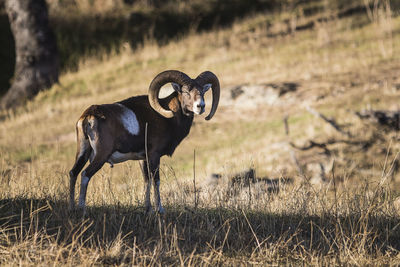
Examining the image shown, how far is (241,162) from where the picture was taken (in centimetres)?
1337

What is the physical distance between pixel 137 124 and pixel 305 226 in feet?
8.69

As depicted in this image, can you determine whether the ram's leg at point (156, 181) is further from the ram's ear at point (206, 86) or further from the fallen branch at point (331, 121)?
the fallen branch at point (331, 121)

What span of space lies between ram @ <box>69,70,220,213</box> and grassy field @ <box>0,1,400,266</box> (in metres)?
0.47

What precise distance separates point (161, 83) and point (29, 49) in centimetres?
1777

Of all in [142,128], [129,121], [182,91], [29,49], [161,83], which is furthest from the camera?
[29,49]

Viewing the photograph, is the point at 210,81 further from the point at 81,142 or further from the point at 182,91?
the point at 81,142

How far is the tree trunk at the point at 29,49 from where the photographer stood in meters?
25.0

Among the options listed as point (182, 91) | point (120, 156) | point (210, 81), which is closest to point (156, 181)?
point (120, 156)

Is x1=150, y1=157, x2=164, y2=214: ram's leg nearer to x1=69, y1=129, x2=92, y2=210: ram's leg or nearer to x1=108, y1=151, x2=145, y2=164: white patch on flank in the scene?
x1=108, y1=151, x2=145, y2=164: white patch on flank

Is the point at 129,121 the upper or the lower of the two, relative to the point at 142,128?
upper

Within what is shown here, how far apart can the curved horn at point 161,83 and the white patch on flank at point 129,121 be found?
1.09 ft

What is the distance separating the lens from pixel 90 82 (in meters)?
25.7

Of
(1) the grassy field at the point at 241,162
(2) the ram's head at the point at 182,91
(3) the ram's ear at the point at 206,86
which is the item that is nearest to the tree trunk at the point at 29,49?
(1) the grassy field at the point at 241,162

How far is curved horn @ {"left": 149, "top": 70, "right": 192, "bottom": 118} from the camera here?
340 inches
